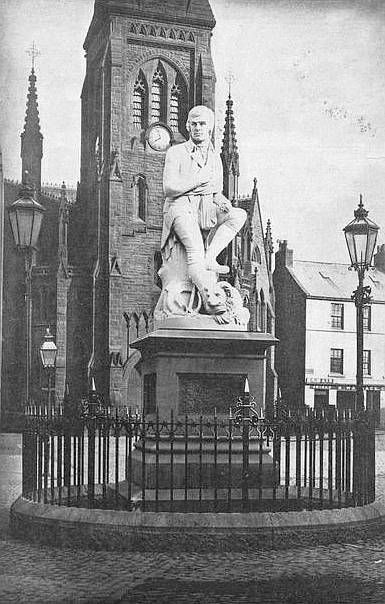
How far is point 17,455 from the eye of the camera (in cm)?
2136

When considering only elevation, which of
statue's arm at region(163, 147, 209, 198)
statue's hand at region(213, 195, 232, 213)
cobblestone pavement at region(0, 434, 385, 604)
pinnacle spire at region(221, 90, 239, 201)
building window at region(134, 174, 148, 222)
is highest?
pinnacle spire at region(221, 90, 239, 201)

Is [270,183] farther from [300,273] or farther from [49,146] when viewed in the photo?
[49,146]

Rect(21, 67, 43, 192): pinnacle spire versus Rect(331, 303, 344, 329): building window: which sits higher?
Rect(21, 67, 43, 192): pinnacle spire

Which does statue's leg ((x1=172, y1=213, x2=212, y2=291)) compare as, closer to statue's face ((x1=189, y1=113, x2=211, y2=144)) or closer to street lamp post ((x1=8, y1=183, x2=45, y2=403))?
statue's face ((x1=189, y1=113, x2=211, y2=144))


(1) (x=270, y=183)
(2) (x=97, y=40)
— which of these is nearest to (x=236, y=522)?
(1) (x=270, y=183)

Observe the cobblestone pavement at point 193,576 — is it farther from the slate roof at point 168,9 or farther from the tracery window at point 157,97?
the slate roof at point 168,9

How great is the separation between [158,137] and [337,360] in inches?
608

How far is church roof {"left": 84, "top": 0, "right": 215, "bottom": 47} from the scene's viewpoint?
4731cm

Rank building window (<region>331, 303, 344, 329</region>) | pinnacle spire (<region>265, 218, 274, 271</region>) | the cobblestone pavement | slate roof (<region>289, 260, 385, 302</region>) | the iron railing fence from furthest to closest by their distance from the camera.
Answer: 1. pinnacle spire (<region>265, 218, 274, 271</region>)
2. slate roof (<region>289, 260, 385, 302</region>)
3. building window (<region>331, 303, 344, 329</region>)
4. the iron railing fence
5. the cobblestone pavement

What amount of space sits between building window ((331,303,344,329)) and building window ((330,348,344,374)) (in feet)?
3.97

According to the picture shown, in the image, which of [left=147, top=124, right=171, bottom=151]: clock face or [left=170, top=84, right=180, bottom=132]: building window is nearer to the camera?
[left=147, top=124, right=171, bottom=151]: clock face

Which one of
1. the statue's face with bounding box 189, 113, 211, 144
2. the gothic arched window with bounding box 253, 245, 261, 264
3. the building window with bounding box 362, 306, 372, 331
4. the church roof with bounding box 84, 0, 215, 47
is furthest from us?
the gothic arched window with bounding box 253, 245, 261, 264

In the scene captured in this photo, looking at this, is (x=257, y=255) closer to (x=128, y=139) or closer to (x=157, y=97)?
(x=128, y=139)

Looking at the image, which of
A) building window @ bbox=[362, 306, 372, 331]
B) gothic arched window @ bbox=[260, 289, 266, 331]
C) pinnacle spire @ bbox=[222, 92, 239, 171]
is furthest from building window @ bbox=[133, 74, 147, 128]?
building window @ bbox=[362, 306, 372, 331]
